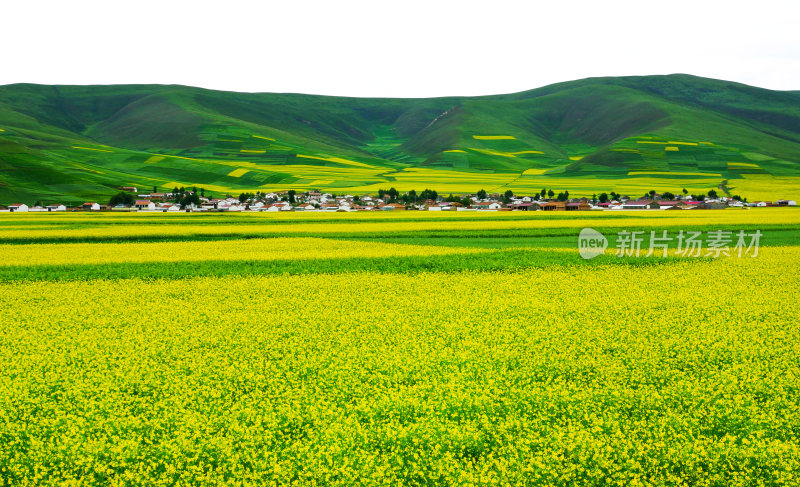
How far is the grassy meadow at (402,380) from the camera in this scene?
871cm

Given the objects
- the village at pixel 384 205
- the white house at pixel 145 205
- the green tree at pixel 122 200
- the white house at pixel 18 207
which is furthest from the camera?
the green tree at pixel 122 200

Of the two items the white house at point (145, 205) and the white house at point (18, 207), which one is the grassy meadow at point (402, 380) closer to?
the white house at point (145, 205)

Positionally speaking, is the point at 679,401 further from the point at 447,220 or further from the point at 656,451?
the point at 447,220

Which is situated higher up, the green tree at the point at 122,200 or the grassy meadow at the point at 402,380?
the green tree at the point at 122,200

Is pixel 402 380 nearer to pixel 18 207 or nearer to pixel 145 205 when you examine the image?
pixel 145 205

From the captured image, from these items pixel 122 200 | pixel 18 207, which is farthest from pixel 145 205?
pixel 18 207

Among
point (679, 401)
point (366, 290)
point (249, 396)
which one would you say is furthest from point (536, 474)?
point (366, 290)

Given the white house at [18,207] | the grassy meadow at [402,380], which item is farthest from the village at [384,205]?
the grassy meadow at [402,380]

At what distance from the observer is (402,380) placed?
12.3 meters

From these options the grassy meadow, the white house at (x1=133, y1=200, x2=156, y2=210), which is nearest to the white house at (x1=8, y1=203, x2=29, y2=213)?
the white house at (x1=133, y1=200, x2=156, y2=210)

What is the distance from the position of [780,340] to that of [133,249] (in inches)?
1496

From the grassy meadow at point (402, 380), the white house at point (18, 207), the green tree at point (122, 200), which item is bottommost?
the grassy meadow at point (402, 380)

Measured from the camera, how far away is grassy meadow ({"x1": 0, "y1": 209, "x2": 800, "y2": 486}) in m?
8.71

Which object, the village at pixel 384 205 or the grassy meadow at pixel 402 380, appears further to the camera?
the village at pixel 384 205
